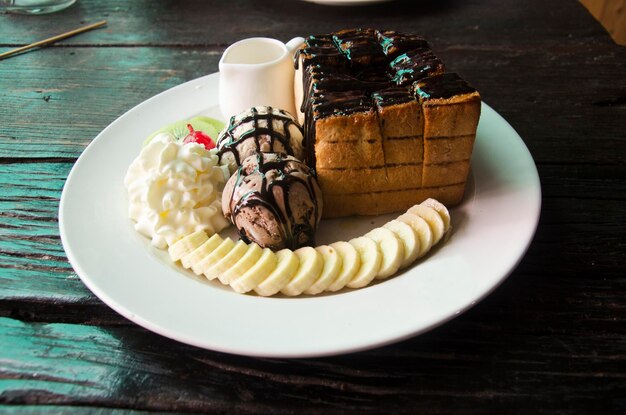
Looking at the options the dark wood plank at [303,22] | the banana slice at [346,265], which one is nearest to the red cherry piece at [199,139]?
the banana slice at [346,265]

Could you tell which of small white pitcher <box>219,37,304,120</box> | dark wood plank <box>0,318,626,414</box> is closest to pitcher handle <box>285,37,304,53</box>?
small white pitcher <box>219,37,304,120</box>

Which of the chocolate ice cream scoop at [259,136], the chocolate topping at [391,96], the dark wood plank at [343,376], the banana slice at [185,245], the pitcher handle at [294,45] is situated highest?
the chocolate topping at [391,96]

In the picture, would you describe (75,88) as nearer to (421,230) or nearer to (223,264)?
(223,264)

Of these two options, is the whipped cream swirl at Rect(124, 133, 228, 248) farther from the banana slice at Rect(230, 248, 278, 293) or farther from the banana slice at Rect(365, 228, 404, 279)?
the banana slice at Rect(365, 228, 404, 279)

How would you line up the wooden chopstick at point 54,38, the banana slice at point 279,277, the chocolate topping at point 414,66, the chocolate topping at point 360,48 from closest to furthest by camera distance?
the banana slice at point 279,277 → the chocolate topping at point 414,66 → the chocolate topping at point 360,48 → the wooden chopstick at point 54,38

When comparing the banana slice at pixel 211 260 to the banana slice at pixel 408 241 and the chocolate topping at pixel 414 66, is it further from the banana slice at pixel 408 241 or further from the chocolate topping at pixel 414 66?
the chocolate topping at pixel 414 66

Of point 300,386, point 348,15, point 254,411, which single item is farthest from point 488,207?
point 348,15

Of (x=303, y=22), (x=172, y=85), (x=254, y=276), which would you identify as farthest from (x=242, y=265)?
(x=303, y=22)
